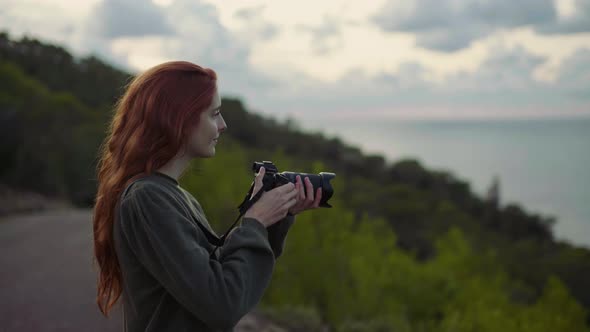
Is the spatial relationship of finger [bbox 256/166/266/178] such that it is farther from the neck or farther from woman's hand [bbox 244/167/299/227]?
the neck

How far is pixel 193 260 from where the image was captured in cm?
149

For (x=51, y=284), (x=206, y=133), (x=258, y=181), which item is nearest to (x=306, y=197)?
(x=258, y=181)

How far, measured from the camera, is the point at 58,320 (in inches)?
244

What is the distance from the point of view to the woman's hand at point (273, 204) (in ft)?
5.43

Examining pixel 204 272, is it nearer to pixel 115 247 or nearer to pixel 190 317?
pixel 190 317

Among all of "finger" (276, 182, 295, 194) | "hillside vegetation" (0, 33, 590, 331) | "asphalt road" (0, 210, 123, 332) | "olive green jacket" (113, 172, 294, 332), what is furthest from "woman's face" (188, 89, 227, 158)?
"asphalt road" (0, 210, 123, 332)

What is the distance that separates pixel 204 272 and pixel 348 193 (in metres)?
40.8

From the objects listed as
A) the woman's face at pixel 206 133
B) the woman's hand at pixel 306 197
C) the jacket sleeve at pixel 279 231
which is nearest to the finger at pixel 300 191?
the woman's hand at pixel 306 197

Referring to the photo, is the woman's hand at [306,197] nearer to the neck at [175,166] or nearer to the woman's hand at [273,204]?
the woman's hand at [273,204]

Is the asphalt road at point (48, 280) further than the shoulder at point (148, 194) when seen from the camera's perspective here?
Yes

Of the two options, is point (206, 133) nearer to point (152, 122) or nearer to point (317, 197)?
point (152, 122)

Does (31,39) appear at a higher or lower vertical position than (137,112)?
higher

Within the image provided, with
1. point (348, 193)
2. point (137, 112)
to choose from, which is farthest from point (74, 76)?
point (137, 112)

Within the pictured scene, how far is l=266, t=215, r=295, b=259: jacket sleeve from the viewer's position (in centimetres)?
184
